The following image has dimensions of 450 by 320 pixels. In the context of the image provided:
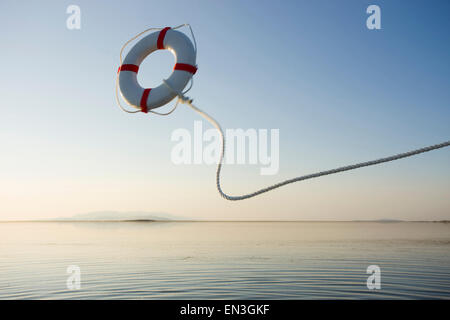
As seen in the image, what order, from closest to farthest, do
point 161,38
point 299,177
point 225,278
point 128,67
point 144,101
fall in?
point 299,177
point 144,101
point 161,38
point 128,67
point 225,278

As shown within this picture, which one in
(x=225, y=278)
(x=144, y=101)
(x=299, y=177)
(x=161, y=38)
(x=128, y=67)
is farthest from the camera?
(x=225, y=278)

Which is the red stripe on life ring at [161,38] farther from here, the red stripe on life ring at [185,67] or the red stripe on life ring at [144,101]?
the red stripe on life ring at [144,101]

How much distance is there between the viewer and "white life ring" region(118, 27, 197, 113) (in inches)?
179

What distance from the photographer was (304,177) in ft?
12.1

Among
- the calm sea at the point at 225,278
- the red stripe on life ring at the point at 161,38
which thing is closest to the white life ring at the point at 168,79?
the red stripe on life ring at the point at 161,38

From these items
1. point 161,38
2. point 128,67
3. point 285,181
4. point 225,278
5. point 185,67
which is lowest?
point 225,278

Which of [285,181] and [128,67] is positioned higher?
[128,67]

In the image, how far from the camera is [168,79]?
458cm

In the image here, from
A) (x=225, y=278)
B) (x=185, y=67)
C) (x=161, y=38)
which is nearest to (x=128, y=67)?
(x=161, y=38)

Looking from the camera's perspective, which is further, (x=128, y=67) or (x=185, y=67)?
(x=128, y=67)

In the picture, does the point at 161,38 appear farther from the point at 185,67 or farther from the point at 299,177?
the point at 299,177

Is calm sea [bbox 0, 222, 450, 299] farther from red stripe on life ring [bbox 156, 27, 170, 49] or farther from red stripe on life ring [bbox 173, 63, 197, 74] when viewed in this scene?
red stripe on life ring [bbox 156, 27, 170, 49]

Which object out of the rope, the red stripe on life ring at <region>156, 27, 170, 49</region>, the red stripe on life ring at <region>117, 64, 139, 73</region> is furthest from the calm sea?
the red stripe on life ring at <region>156, 27, 170, 49</region>

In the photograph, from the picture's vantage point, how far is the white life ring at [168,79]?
4.54 meters
